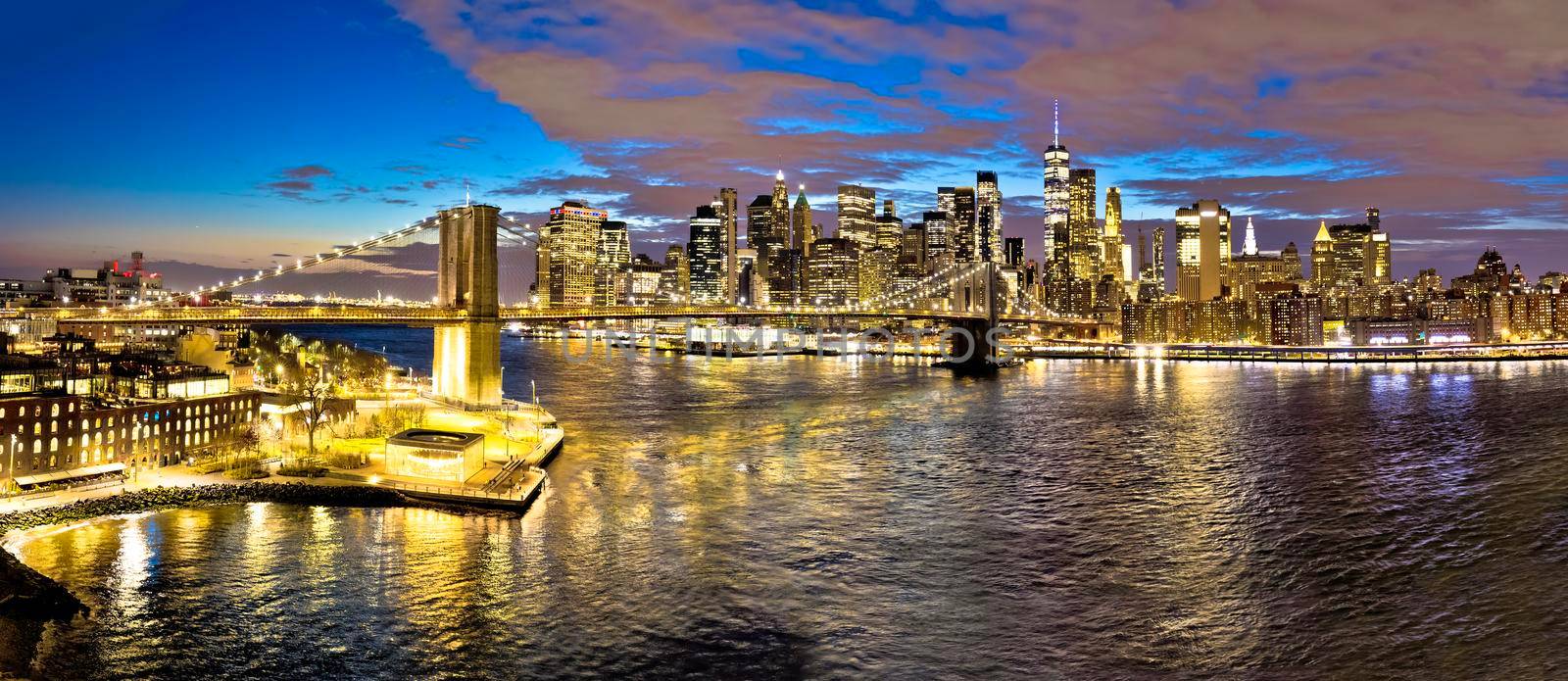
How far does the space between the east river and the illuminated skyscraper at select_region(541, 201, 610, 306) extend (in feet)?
188

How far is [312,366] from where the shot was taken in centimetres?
4850

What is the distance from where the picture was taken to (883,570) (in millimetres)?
19781

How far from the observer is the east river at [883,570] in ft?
50.9

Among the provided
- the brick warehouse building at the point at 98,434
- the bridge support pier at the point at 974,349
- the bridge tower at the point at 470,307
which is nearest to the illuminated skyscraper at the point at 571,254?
the bridge support pier at the point at 974,349

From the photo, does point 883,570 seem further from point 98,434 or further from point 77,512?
point 98,434

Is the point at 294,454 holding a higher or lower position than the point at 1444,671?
higher

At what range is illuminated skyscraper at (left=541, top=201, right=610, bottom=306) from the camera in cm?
9144

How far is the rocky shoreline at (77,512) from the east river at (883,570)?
480 millimetres

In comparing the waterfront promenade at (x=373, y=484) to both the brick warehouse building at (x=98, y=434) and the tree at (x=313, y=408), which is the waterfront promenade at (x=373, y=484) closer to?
the brick warehouse building at (x=98, y=434)

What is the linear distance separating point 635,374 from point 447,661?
5525cm

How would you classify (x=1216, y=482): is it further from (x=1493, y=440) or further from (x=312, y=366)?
(x=312, y=366)

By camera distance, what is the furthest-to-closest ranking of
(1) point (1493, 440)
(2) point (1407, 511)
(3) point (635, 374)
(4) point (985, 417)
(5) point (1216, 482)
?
(3) point (635, 374), (4) point (985, 417), (1) point (1493, 440), (5) point (1216, 482), (2) point (1407, 511)

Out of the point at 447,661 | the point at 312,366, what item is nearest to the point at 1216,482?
the point at 447,661

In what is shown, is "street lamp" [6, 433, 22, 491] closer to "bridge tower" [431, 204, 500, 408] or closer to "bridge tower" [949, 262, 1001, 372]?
"bridge tower" [431, 204, 500, 408]
